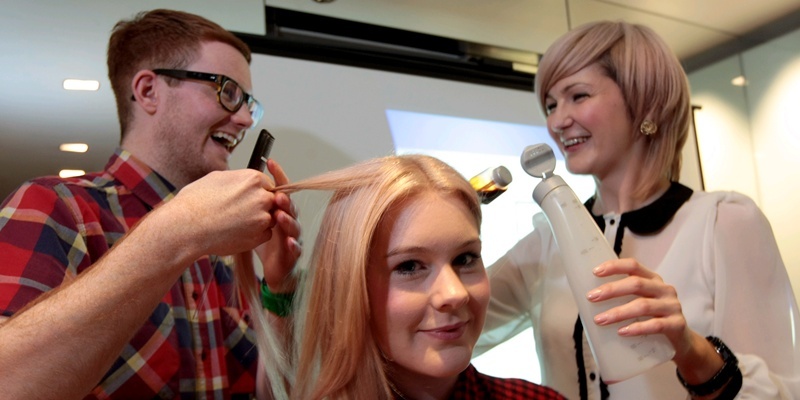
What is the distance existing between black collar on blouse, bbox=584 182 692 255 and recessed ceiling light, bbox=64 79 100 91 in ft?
3.45

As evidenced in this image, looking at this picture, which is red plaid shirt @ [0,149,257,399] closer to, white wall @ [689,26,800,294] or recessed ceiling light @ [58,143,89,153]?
recessed ceiling light @ [58,143,89,153]

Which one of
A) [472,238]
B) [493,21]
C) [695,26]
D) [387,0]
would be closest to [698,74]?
[695,26]

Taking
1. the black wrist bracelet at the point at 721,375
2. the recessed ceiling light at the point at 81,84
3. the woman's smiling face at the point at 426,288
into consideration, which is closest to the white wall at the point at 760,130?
the black wrist bracelet at the point at 721,375

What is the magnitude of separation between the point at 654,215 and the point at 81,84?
3.67 ft

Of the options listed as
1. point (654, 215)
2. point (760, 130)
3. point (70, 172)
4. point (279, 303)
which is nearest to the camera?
point (279, 303)

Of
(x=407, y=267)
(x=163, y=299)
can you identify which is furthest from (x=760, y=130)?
(x=163, y=299)

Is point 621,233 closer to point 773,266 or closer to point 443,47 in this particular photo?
point 773,266

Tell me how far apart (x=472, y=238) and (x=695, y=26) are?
1.72m

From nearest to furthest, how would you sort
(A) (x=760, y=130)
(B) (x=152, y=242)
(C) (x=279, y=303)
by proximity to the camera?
(B) (x=152, y=242)
(C) (x=279, y=303)
(A) (x=760, y=130)

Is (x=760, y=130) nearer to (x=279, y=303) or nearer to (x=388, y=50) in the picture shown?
(x=388, y=50)

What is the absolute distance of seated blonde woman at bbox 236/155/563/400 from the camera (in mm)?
794

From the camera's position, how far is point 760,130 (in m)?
2.22

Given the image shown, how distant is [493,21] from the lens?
185cm

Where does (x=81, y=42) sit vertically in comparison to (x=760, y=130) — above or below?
above
